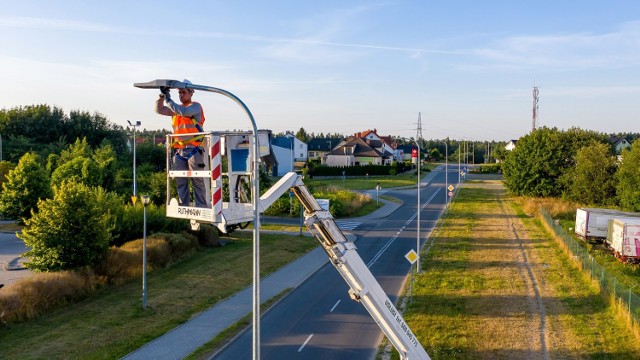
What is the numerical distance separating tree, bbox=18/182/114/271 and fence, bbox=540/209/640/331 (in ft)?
65.3

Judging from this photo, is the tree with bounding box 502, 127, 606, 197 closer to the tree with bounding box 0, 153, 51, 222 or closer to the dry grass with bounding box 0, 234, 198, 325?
the dry grass with bounding box 0, 234, 198, 325

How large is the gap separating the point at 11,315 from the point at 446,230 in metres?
29.4

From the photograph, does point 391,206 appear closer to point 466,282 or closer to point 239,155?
point 466,282

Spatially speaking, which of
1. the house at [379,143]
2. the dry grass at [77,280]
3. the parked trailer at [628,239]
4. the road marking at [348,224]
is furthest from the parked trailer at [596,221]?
the house at [379,143]

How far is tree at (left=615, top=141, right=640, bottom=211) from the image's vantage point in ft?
123

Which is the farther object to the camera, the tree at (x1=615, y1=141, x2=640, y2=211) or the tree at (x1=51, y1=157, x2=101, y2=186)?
the tree at (x1=615, y1=141, x2=640, y2=211)

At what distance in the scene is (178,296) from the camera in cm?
2062

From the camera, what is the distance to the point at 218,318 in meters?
18.4

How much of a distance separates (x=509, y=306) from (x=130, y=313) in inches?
567

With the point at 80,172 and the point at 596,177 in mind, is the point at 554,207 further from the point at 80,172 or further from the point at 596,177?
the point at 80,172

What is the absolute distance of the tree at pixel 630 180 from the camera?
37.5m

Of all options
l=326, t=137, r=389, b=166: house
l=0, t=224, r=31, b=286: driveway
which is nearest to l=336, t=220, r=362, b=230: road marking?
l=0, t=224, r=31, b=286: driveway

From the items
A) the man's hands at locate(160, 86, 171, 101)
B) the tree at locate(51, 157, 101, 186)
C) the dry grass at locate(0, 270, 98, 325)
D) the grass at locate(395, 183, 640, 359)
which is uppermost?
the man's hands at locate(160, 86, 171, 101)

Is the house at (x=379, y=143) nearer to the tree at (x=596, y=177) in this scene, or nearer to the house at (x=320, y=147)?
the house at (x=320, y=147)
